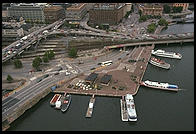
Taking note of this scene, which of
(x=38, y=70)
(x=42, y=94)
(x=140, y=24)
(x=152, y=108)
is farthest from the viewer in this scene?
(x=140, y=24)

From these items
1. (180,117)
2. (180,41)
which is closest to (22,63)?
(180,117)

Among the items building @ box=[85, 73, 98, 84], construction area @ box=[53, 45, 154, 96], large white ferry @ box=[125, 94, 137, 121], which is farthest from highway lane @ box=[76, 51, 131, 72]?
large white ferry @ box=[125, 94, 137, 121]

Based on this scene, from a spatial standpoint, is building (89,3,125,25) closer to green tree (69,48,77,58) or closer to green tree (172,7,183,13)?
green tree (69,48,77,58)

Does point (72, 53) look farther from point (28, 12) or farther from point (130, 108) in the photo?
point (28, 12)

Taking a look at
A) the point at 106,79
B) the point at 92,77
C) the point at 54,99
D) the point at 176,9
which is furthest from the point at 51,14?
the point at 176,9

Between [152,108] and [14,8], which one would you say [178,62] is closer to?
[152,108]

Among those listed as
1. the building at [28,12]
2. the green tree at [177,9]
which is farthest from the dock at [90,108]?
the green tree at [177,9]

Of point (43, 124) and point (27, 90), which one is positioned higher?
point (27, 90)
